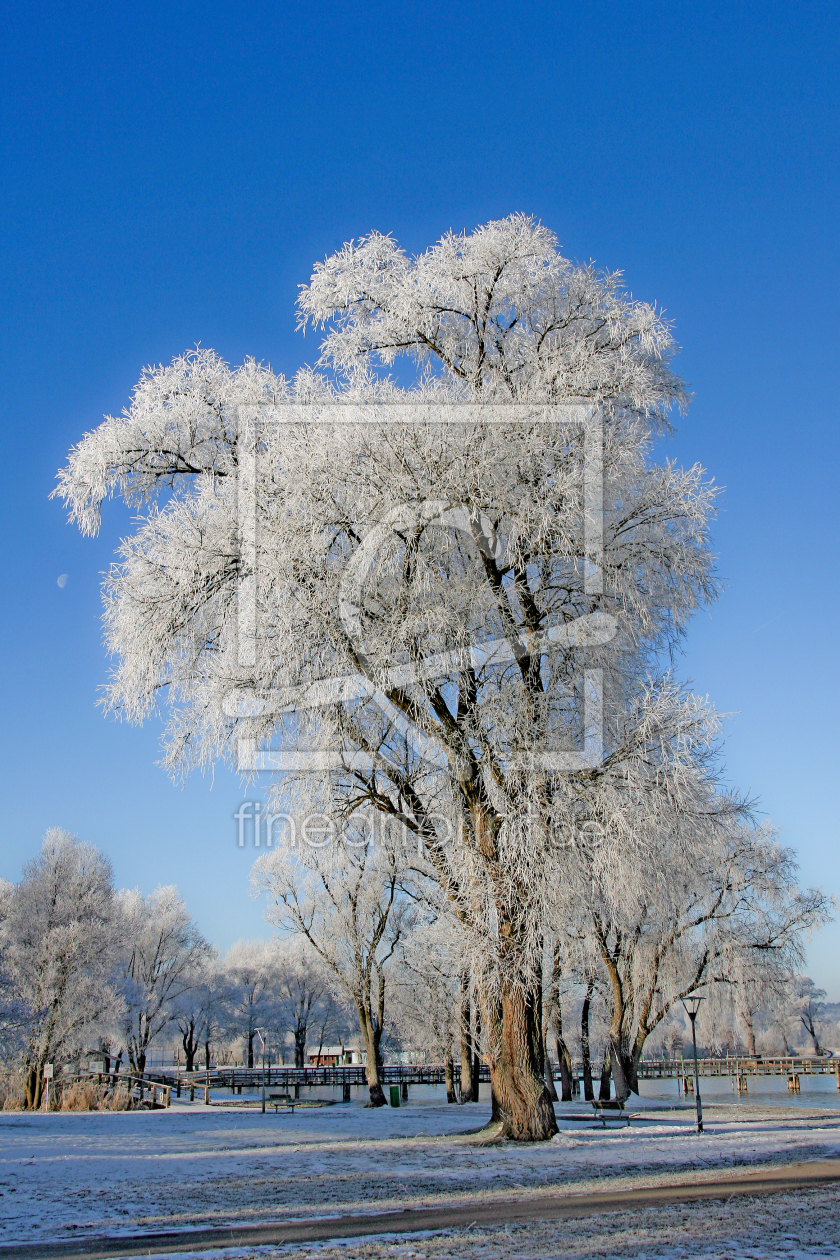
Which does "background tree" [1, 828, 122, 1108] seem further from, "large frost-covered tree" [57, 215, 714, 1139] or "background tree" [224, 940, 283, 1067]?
"background tree" [224, 940, 283, 1067]

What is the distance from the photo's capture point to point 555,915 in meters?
13.0

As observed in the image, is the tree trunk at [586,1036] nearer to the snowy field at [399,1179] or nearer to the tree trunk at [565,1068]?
the tree trunk at [565,1068]

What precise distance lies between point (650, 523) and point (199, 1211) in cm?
1080

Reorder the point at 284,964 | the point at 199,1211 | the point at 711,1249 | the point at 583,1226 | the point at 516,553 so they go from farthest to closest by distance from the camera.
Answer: the point at 284,964
the point at 516,553
the point at 199,1211
the point at 583,1226
the point at 711,1249

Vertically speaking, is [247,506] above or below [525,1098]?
above

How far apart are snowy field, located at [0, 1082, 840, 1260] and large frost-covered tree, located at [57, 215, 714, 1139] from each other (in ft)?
8.29

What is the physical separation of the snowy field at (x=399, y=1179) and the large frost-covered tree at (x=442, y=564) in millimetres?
2528

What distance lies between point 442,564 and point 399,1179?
856cm

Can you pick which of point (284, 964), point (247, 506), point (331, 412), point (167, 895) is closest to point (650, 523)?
point (331, 412)

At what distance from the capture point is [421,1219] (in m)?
7.43

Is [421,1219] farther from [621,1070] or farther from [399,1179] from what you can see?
[621,1070]

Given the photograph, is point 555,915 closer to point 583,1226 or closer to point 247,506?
point 583,1226

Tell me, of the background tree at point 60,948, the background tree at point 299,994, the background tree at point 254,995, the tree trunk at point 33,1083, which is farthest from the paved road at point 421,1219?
the background tree at point 254,995

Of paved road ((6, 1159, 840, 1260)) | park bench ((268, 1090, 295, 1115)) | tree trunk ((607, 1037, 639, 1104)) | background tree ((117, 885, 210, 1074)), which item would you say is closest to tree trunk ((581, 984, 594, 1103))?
tree trunk ((607, 1037, 639, 1104))
